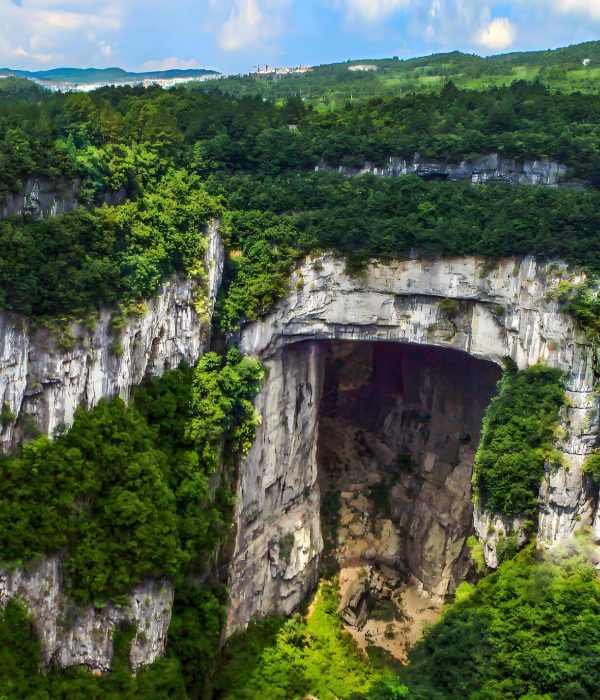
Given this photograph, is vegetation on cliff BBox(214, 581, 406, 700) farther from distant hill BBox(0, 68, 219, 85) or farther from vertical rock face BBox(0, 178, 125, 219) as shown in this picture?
distant hill BBox(0, 68, 219, 85)

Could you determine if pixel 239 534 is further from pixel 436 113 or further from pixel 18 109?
pixel 436 113

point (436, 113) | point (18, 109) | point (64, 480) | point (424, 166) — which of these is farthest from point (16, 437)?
point (436, 113)

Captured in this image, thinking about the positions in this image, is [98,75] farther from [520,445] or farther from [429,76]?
[520,445]

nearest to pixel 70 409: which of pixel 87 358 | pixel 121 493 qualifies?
pixel 87 358

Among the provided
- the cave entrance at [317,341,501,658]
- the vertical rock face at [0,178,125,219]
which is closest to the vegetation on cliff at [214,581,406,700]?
the cave entrance at [317,341,501,658]

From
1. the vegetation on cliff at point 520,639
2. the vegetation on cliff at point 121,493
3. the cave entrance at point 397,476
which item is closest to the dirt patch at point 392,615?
the cave entrance at point 397,476
